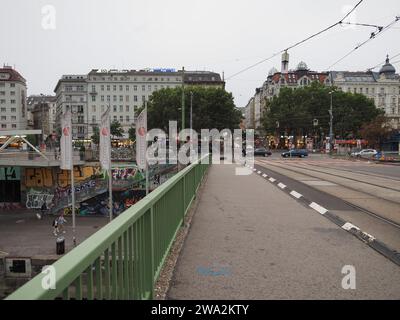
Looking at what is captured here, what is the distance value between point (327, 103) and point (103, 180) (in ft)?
191

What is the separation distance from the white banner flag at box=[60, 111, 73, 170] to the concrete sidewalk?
15.1m

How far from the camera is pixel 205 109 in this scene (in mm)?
67188

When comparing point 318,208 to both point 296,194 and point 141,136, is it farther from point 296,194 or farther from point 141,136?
point 141,136

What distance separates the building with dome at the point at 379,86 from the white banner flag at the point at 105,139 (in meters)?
107

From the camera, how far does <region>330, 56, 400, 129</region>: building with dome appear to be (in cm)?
11431

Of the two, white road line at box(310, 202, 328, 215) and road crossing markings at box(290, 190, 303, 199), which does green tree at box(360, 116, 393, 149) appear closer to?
road crossing markings at box(290, 190, 303, 199)

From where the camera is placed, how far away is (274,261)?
5.33 metres

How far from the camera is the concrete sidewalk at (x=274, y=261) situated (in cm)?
420

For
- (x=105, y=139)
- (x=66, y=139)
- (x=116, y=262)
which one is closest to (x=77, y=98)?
(x=66, y=139)

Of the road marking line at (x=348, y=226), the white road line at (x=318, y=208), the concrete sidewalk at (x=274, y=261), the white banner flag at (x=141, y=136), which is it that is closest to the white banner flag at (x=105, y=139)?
the white banner flag at (x=141, y=136)

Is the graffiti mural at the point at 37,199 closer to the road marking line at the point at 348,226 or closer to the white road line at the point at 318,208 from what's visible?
the white road line at the point at 318,208

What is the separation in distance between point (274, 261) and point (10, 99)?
144 metres
